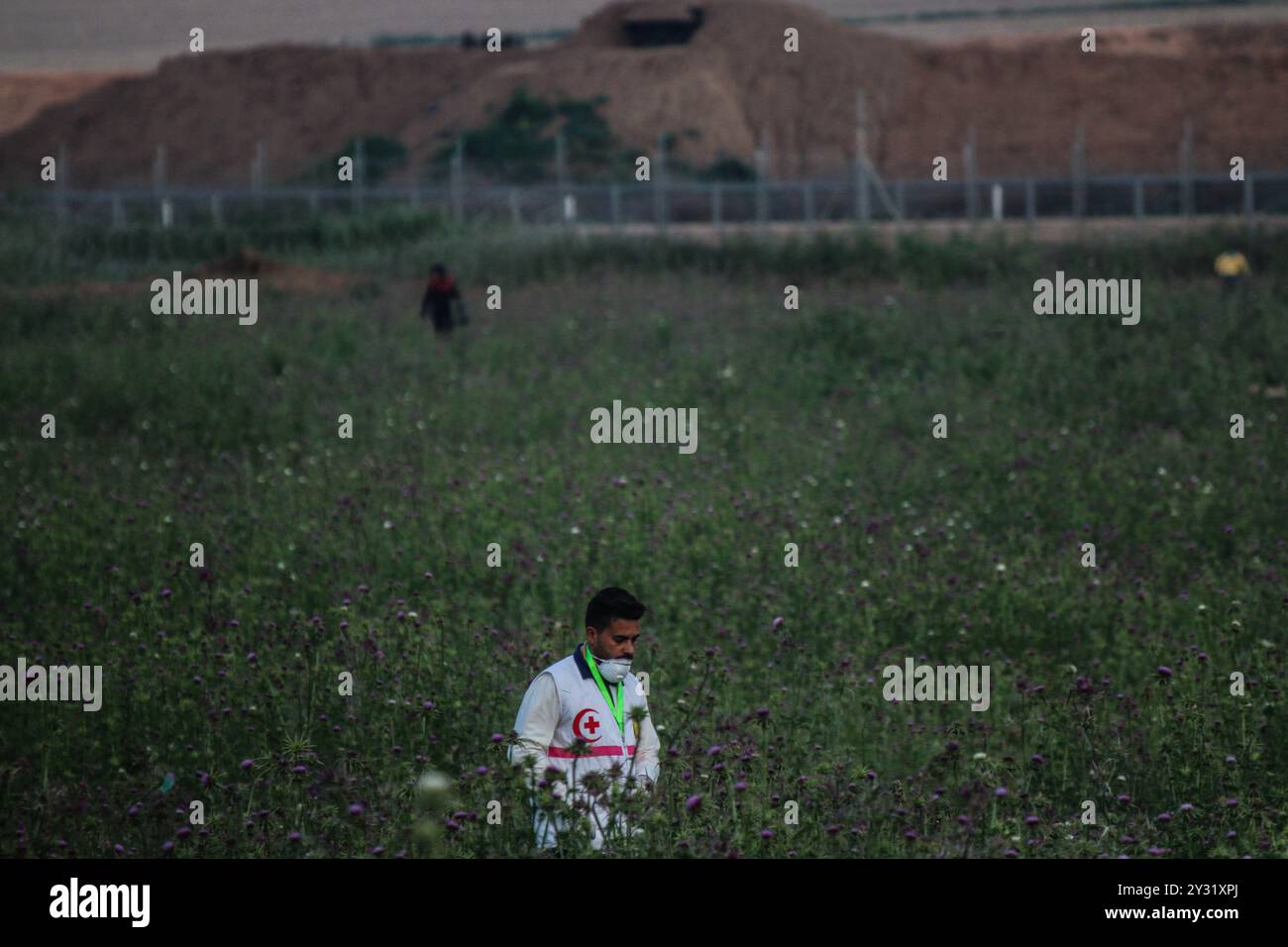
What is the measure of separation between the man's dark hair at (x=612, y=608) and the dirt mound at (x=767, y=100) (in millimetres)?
52356

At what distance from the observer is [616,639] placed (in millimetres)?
5023

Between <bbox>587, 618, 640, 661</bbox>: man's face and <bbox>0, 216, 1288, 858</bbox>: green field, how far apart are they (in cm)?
50

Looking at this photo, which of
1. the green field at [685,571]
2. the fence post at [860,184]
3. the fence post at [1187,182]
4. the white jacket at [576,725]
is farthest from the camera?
the fence post at [1187,182]

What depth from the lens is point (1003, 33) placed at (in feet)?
250

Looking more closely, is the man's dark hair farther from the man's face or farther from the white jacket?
the white jacket

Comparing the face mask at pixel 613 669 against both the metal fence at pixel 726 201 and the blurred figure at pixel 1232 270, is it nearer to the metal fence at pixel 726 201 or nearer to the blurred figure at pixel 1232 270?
the blurred figure at pixel 1232 270

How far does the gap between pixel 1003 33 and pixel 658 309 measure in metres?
62.4

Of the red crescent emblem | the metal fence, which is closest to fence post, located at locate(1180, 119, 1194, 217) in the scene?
the metal fence

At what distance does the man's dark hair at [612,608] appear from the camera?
16.4 feet

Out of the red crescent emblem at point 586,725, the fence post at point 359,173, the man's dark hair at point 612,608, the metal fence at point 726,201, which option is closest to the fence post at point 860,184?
the metal fence at point 726,201

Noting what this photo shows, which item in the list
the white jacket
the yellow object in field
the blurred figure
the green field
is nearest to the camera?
the white jacket

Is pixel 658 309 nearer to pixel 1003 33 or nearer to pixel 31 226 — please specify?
pixel 31 226

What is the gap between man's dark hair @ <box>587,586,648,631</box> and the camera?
16.4 ft
